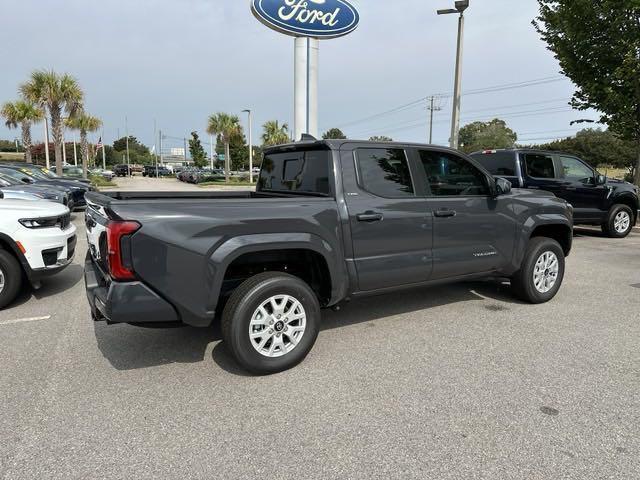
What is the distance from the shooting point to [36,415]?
2795 mm

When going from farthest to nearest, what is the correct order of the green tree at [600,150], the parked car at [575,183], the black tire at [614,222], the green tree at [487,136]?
the green tree at [487,136], the green tree at [600,150], the black tire at [614,222], the parked car at [575,183]

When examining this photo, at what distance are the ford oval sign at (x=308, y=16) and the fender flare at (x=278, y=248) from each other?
15.6m

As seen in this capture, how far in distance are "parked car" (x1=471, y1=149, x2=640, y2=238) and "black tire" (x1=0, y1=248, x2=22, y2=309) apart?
8815 millimetres

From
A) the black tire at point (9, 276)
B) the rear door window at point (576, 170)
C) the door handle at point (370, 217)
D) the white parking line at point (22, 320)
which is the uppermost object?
the rear door window at point (576, 170)

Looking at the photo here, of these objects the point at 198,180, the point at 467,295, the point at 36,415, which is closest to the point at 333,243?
the point at 36,415

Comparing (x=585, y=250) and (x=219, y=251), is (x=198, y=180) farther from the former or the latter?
(x=219, y=251)

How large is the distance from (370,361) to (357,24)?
17.4 meters

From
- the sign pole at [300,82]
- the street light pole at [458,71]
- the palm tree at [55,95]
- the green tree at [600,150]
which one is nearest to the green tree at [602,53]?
the street light pole at [458,71]

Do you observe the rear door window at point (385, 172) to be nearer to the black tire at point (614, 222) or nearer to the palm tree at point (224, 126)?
the black tire at point (614, 222)

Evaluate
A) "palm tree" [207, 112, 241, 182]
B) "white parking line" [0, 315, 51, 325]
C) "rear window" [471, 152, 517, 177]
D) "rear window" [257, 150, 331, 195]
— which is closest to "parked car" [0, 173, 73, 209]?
"white parking line" [0, 315, 51, 325]

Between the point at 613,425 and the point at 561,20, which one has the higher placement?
the point at 561,20

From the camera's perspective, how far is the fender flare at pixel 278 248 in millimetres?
3085

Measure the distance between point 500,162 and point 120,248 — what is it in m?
8.83

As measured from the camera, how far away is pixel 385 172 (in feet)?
13.0
